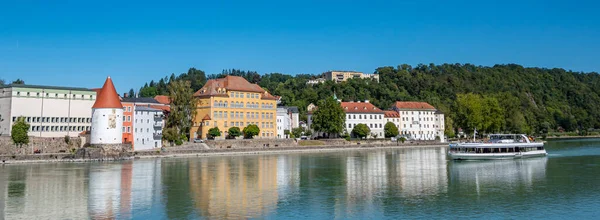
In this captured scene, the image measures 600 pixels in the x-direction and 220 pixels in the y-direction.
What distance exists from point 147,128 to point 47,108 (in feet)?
40.6

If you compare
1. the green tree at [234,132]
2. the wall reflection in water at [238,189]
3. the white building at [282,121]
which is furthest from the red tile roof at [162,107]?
the wall reflection in water at [238,189]

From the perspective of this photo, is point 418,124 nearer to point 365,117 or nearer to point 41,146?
point 365,117

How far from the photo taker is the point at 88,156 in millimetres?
58844

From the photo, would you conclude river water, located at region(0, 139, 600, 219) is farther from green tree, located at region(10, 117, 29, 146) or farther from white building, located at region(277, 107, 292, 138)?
white building, located at region(277, 107, 292, 138)

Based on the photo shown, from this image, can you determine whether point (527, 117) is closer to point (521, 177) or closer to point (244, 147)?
point (244, 147)

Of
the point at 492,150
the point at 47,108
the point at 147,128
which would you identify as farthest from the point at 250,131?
the point at 492,150

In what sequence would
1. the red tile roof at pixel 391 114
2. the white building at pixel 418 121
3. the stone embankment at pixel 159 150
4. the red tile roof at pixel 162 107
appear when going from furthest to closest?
the white building at pixel 418 121 < the red tile roof at pixel 391 114 < the red tile roof at pixel 162 107 < the stone embankment at pixel 159 150

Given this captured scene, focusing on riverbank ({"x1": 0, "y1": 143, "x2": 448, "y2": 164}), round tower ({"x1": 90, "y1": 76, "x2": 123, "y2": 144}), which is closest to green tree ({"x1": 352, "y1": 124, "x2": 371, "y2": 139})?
riverbank ({"x1": 0, "y1": 143, "x2": 448, "y2": 164})

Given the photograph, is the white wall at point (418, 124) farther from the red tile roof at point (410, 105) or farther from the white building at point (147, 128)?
the white building at point (147, 128)

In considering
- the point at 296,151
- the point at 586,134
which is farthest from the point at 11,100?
the point at 586,134

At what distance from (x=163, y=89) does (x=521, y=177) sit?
11032 cm

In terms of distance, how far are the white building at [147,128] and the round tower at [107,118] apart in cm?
578

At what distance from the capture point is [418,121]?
109m

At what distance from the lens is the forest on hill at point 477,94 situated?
4134 inches
